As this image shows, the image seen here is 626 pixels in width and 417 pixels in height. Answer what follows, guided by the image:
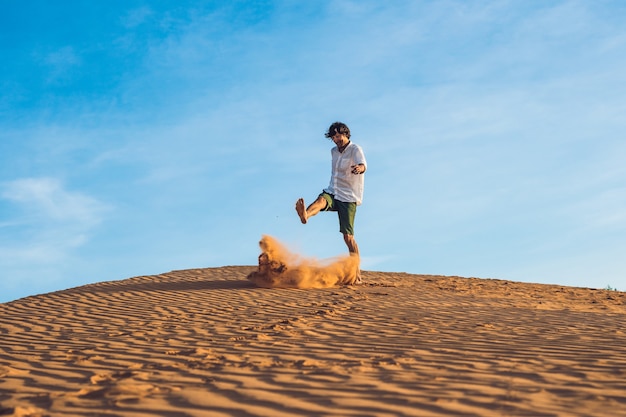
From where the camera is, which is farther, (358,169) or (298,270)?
(298,270)

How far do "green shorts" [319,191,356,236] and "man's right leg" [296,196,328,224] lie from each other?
0.17m

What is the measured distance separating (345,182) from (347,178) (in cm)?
8

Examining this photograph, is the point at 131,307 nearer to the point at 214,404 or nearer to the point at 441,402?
the point at 214,404

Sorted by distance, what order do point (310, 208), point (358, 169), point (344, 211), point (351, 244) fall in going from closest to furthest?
point (310, 208)
point (358, 169)
point (344, 211)
point (351, 244)

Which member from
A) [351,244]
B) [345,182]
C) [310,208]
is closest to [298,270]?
[351,244]

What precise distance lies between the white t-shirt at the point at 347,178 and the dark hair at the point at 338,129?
0.75 ft

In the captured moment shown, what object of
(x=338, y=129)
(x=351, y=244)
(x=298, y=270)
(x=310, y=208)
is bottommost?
(x=298, y=270)

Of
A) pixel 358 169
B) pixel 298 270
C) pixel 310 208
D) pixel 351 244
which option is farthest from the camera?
pixel 298 270

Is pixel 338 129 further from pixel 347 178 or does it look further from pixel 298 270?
pixel 298 270

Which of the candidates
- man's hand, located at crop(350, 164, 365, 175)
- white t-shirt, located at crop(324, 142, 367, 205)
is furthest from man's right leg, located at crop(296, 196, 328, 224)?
man's hand, located at crop(350, 164, 365, 175)

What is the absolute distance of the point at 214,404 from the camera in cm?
389

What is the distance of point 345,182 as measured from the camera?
10.5 m

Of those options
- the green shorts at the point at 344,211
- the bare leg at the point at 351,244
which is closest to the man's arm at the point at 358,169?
the green shorts at the point at 344,211

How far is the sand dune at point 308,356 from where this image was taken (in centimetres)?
389
